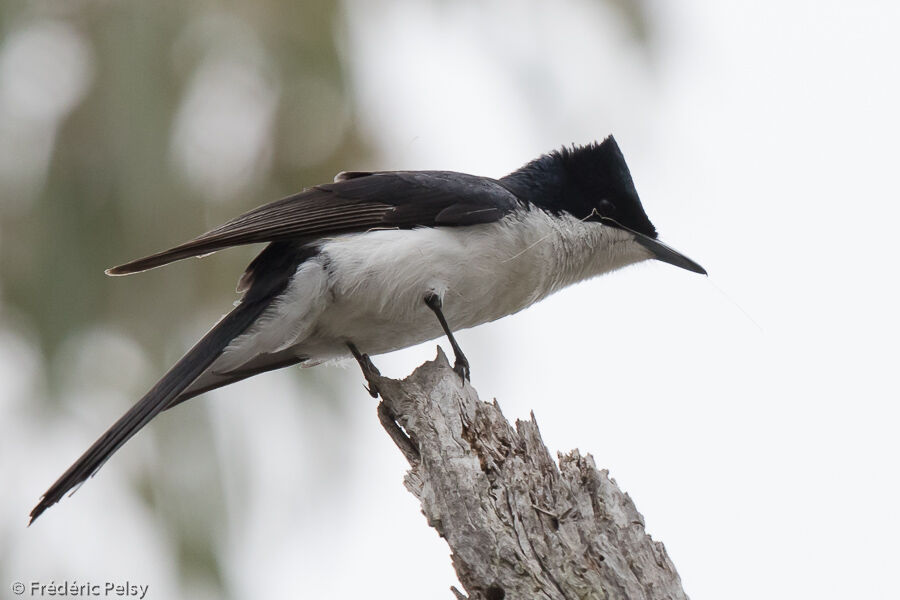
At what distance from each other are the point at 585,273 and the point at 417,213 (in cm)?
96

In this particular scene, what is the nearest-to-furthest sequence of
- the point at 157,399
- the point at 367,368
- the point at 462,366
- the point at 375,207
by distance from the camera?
the point at 157,399 < the point at 462,366 < the point at 367,368 < the point at 375,207

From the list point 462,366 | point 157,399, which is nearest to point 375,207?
point 462,366

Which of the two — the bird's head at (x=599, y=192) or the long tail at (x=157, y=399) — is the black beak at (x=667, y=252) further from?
the long tail at (x=157, y=399)

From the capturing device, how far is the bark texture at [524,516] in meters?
3.12

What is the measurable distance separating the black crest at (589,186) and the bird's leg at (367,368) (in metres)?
1.13

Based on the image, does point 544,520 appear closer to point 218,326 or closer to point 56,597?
point 218,326

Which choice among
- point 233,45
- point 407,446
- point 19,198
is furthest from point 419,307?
point 19,198

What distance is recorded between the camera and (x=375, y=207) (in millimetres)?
4570

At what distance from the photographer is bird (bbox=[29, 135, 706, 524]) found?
427cm

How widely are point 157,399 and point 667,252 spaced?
2.58 m

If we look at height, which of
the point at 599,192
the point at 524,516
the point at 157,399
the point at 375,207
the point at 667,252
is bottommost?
the point at 524,516

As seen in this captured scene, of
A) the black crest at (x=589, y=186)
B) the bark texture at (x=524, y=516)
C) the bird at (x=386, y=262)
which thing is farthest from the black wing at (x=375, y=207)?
the bark texture at (x=524, y=516)

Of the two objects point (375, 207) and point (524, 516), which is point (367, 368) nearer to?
point (375, 207)

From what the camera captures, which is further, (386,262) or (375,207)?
(375,207)
